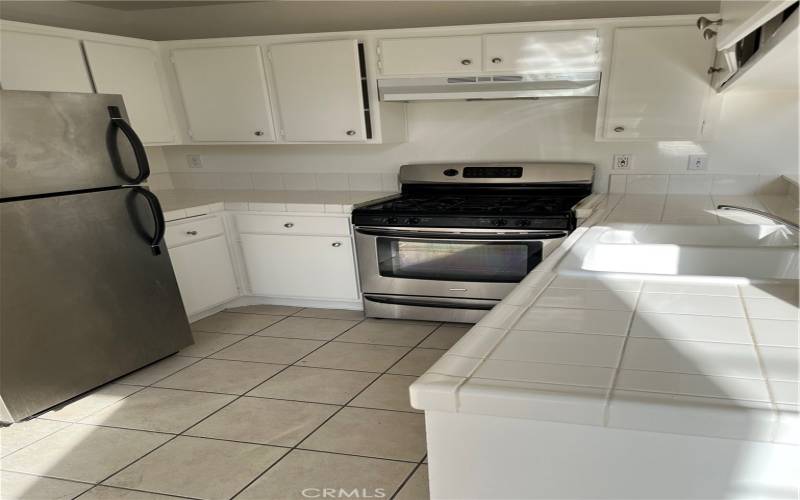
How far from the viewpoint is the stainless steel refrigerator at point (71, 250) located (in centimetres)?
197

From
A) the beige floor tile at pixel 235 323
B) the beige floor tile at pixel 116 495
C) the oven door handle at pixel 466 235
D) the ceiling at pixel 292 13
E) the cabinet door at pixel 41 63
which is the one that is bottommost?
the beige floor tile at pixel 235 323

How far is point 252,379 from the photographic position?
237 cm

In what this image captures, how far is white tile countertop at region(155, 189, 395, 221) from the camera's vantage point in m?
2.88

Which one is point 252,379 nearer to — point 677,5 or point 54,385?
point 54,385

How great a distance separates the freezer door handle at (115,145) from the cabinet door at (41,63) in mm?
650

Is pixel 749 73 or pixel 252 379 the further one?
pixel 252 379

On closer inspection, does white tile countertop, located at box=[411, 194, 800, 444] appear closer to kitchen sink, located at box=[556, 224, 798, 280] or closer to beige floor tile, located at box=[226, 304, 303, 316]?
kitchen sink, located at box=[556, 224, 798, 280]

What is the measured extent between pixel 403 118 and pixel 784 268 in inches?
92.3

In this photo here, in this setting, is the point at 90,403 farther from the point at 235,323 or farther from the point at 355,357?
the point at 355,357

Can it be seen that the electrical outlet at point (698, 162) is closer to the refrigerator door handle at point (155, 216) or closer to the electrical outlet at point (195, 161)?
the refrigerator door handle at point (155, 216)

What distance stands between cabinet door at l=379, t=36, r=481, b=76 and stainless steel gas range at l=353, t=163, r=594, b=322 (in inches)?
25.4

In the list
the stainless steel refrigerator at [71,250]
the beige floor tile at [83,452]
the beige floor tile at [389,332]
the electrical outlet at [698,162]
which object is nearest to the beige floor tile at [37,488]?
the beige floor tile at [83,452]

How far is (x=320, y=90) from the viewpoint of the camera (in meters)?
2.89

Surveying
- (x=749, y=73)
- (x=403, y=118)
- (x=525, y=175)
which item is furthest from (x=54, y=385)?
(x=749, y=73)
